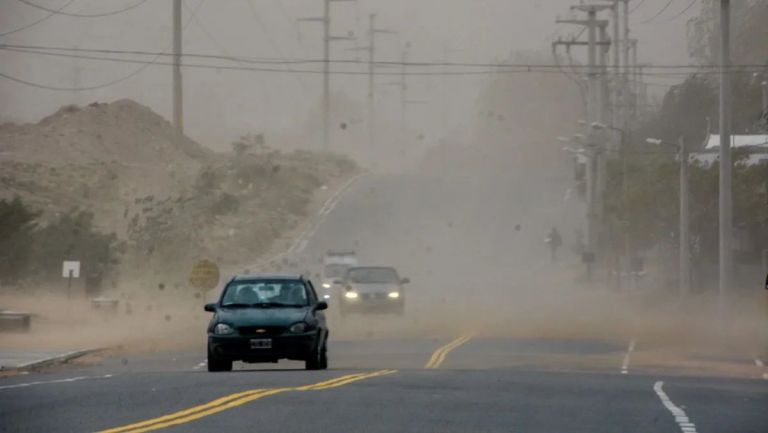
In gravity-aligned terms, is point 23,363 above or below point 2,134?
below

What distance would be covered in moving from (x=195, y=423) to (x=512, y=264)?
82773 mm

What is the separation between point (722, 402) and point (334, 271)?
148 ft

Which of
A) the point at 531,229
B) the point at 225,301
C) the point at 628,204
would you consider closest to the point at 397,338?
the point at 225,301

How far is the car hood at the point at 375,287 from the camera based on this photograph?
54094 millimetres

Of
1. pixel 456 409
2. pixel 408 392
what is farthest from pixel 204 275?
pixel 456 409

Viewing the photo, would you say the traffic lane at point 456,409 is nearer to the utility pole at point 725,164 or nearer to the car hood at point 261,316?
the car hood at point 261,316

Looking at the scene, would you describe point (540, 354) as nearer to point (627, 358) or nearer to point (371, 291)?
point (627, 358)

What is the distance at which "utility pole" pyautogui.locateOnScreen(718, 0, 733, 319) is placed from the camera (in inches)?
1987

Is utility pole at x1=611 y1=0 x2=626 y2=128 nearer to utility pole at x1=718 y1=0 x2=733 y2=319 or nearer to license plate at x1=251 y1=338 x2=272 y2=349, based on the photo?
utility pole at x1=718 y1=0 x2=733 y2=319

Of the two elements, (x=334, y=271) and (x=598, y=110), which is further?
(x=598, y=110)

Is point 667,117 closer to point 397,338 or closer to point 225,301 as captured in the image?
point 397,338

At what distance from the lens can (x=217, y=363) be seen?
28.0m

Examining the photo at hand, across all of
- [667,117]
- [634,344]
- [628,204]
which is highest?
[667,117]

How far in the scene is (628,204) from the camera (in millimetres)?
76688
